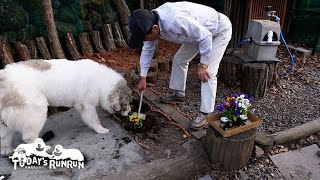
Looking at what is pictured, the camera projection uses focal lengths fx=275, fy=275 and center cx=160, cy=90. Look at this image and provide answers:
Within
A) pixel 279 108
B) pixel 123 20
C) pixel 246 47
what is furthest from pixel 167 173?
pixel 123 20

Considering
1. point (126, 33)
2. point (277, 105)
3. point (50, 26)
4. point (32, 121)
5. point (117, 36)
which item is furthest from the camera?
point (126, 33)

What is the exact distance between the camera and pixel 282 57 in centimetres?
715

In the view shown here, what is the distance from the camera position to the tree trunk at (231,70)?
5121 millimetres

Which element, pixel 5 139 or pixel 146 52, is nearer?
pixel 5 139

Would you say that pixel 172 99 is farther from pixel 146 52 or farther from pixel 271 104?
pixel 271 104

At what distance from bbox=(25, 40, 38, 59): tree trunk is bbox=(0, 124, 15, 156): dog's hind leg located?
98.0 inches

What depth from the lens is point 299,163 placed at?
366 centimetres

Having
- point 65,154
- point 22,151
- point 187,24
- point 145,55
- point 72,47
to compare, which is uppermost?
point 187,24

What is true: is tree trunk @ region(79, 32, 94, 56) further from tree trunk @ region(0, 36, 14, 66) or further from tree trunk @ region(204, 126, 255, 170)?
tree trunk @ region(204, 126, 255, 170)

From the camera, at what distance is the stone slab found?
3486mm

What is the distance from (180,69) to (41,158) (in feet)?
7.64

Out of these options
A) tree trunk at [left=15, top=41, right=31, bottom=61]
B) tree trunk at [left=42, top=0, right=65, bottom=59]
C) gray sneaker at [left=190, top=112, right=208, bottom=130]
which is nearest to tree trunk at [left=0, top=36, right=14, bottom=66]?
tree trunk at [left=15, top=41, right=31, bottom=61]

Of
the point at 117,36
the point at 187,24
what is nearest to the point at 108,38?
the point at 117,36

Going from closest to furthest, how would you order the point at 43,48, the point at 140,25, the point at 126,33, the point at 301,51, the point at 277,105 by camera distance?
the point at 140,25, the point at 277,105, the point at 43,48, the point at 126,33, the point at 301,51
